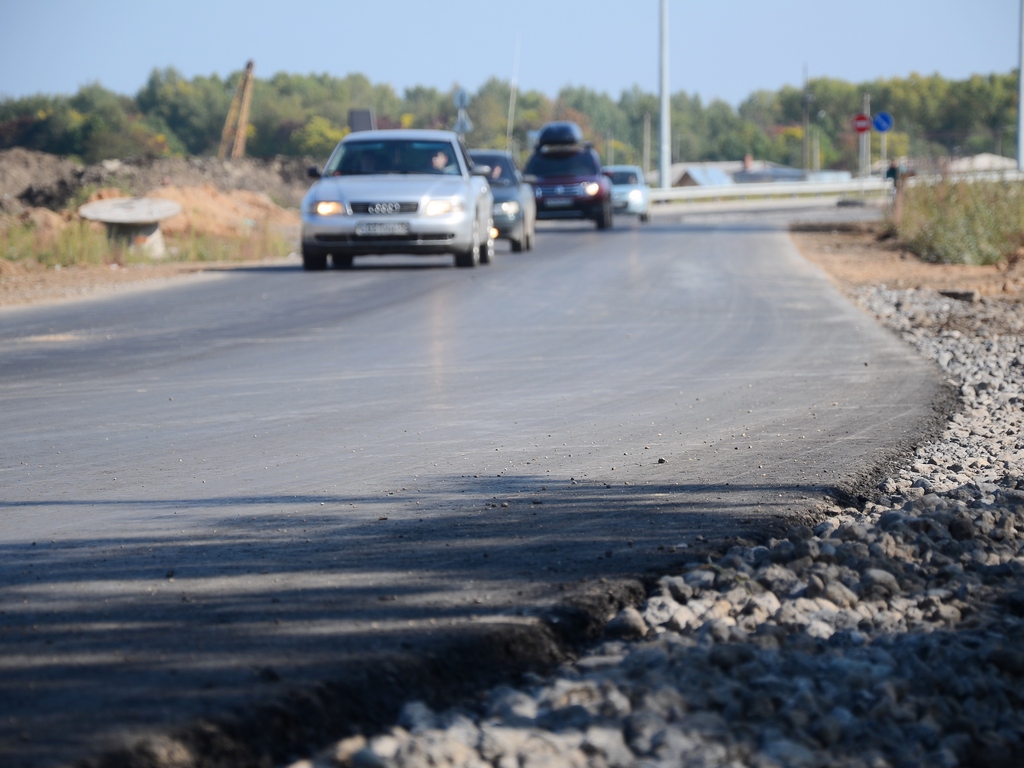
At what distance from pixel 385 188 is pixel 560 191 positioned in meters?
13.8

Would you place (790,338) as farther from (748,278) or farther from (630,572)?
(630,572)

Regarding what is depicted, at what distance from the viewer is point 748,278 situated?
16.8m

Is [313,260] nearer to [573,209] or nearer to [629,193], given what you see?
[573,209]

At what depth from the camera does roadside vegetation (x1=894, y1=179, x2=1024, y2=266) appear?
20156mm

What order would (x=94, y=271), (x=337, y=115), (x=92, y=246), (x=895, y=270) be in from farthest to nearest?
(x=337, y=115) → (x=92, y=246) → (x=94, y=271) → (x=895, y=270)

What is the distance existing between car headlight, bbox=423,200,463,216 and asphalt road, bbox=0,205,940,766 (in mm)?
4296

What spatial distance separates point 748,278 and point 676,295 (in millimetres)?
2410

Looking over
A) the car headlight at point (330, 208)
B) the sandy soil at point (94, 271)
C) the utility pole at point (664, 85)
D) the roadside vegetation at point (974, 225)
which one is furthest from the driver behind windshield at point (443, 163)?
the utility pole at point (664, 85)

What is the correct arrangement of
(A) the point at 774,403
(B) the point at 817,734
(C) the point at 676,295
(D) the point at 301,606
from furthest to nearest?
(C) the point at 676,295 → (A) the point at 774,403 → (D) the point at 301,606 → (B) the point at 817,734

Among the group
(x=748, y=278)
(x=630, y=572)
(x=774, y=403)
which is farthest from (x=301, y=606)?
(x=748, y=278)

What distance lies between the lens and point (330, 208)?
17625 mm

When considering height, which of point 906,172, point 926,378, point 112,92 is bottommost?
point 926,378

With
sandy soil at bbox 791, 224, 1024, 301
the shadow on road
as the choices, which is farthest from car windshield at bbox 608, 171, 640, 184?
the shadow on road

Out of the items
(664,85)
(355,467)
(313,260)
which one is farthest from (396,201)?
(664,85)
